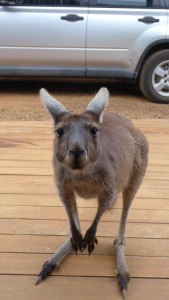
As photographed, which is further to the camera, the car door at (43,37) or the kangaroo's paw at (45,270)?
the car door at (43,37)

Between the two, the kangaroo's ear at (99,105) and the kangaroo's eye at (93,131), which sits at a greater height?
the kangaroo's ear at (99,105)

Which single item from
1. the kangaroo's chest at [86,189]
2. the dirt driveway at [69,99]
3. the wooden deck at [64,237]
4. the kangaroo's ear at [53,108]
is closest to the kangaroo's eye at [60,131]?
the kangaroo's ear at [53,108]

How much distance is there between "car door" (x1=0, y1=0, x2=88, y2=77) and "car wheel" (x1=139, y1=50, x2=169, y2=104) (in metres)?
0.92

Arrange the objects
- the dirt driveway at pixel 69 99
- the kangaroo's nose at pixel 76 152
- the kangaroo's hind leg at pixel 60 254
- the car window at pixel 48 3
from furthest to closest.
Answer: the car window at pixel 48 3 → the dirt driveway at pixel 69 99 → the kangaroo's hind leg at pixel 60 254 → the kangaroo's nose at pixel 76 152

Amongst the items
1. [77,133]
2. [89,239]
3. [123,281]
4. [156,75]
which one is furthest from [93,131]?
[156,75]

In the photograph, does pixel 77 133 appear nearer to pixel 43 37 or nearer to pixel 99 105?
pixel 99 105

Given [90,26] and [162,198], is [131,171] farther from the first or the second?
[90,26]

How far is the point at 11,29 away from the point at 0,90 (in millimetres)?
1369

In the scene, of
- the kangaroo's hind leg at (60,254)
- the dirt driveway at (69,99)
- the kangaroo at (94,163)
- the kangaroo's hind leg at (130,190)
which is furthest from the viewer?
the dirt driveway at (69,99)

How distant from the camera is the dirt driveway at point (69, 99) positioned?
6648mm

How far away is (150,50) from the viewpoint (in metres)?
7.30

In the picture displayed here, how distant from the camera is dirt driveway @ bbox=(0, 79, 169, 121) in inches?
262

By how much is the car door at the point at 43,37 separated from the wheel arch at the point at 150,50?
790mm

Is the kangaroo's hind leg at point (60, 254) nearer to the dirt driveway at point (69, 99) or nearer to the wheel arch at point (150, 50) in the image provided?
the dirt driveway at point (69, 99)
